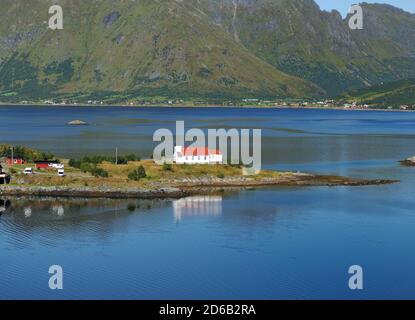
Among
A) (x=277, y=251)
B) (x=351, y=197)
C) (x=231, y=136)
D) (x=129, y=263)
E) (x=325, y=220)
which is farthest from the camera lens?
(x=231, y=136)

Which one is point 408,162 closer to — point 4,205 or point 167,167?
point 167,167

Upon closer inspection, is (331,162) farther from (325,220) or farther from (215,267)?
(215,267)

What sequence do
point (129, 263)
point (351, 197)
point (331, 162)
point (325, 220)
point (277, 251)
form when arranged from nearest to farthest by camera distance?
point (129, 263), point (277, 251), point (325, 220), point (351, 197), point (331, 162)

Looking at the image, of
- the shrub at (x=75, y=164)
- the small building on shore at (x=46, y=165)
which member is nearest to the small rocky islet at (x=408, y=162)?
the shrub at (x=75, y=164)

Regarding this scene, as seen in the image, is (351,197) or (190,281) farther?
(351,197)

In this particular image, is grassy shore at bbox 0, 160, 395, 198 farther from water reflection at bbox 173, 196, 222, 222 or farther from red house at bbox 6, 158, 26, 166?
water reflection at bbox 173, 196, 222, 222

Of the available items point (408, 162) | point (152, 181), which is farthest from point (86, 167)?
point (408, 162)

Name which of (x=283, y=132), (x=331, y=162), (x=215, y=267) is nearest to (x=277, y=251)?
(x=215, y=267)
